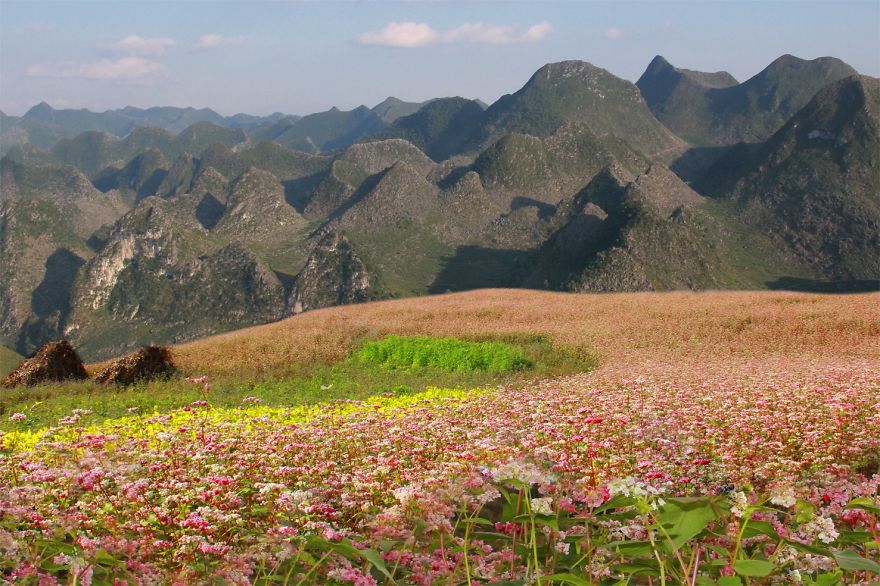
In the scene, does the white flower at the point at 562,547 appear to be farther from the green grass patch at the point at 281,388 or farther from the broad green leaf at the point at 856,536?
the green grass patch at the point at 281,388

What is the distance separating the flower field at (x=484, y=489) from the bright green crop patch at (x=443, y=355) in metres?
5.89

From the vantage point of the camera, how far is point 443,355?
73.8 feet

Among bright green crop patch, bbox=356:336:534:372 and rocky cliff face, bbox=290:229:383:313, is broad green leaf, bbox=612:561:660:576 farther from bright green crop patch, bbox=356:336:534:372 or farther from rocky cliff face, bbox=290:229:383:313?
rocky cliff face, bbox=290:229:383:313

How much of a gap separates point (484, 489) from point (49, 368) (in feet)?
66.7

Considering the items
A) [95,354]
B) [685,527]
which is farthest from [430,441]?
[95,354]

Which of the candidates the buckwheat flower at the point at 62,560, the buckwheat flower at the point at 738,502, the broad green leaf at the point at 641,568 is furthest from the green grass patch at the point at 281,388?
the buckwheat flower at the point at 738,502

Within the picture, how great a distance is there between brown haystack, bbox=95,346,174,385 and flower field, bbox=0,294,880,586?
248 inches

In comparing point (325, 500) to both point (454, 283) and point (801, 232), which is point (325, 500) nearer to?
point (454, 283)

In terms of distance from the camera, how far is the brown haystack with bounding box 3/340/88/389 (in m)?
20.6

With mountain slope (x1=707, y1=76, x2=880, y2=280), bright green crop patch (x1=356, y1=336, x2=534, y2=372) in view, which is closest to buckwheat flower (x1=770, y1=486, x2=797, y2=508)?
bright green crop patch (x1=356, y1=336, x2=534, y2=372)

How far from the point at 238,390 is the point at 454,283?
150m

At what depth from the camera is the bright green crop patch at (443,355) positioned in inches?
844

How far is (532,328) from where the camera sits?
2805 cm

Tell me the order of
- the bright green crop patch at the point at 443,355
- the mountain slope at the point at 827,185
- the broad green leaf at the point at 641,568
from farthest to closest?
the mountain slope at the point at 827,185 → the bright green crop patch at the point at 443,355 → the broad green leaf at the point at 641,568
